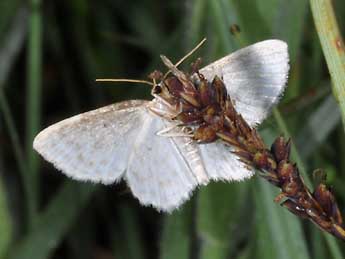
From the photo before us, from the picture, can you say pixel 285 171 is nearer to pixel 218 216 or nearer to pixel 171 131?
pixel 171 131

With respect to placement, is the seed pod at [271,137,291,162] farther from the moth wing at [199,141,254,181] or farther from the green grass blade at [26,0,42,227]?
the green grass blade at [26,0,42,227]

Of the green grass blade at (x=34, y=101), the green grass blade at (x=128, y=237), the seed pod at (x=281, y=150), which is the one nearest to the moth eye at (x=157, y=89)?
the seed pod at (x=281, y=150)

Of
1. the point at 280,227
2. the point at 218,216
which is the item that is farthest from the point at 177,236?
the point at 280,227

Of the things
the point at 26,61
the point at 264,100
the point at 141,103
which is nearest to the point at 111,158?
the point at 141,103

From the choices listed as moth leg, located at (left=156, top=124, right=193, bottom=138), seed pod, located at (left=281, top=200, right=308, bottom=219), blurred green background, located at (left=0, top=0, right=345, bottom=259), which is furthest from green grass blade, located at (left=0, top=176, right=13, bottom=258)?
seed pod, located at (left=281, top=200, right=308, bottom=219)

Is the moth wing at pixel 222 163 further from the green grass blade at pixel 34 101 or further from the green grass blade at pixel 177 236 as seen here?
the green grass blade at pixel 34 101

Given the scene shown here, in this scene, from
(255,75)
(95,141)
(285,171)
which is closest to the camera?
(285,171)
